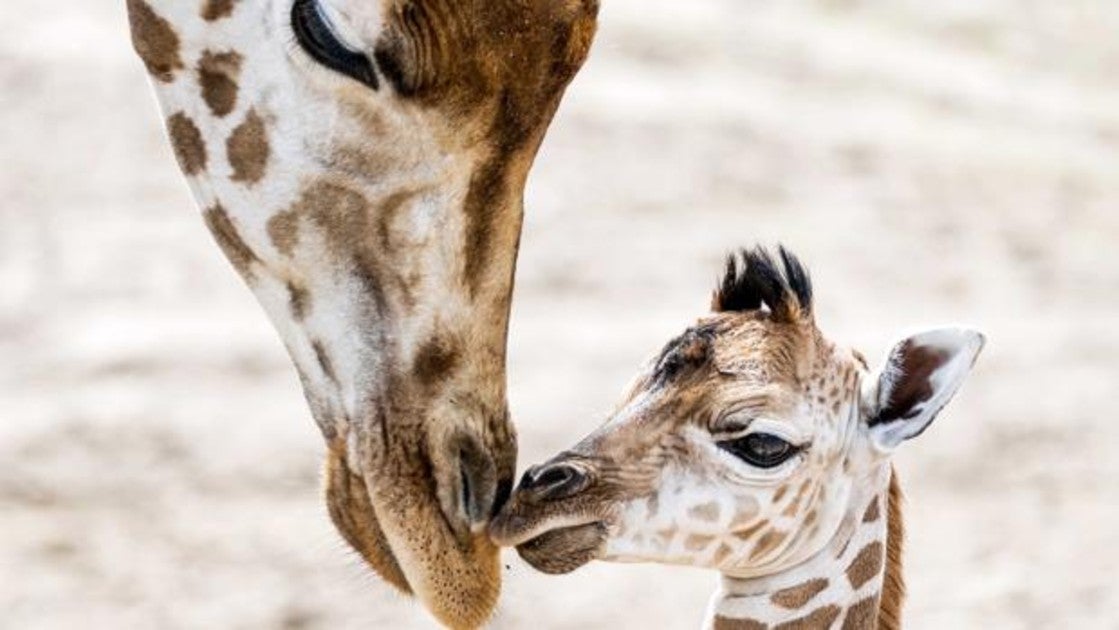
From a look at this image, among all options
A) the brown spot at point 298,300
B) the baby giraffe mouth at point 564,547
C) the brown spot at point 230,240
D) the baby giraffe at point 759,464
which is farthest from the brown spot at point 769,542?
the brown spot at point 230,240

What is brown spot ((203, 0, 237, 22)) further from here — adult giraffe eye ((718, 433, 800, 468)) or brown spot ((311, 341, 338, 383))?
adult giraffe eye ((718, 433, 800, 468))

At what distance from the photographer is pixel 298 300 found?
4418mm

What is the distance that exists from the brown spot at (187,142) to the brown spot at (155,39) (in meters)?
0.09

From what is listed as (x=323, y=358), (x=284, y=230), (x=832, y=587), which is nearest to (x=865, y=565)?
(x=832, y=587)

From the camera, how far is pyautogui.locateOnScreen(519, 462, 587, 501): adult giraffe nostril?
4.31 m

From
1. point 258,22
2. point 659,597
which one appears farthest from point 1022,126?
point 258,22

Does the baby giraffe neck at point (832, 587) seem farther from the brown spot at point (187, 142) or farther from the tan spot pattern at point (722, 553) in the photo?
the brown spot at point (187, 142)

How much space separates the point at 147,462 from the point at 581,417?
179 cm

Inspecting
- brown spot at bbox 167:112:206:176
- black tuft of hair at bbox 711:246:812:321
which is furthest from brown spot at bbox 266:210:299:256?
black tuft of hair at bbox 711:246:812:321

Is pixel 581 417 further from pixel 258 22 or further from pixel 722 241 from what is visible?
pixel 258 22

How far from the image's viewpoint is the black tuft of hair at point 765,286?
4621 millimetres

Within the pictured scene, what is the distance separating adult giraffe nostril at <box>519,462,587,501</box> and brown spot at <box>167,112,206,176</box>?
0.89 meters

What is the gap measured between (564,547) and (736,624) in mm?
514

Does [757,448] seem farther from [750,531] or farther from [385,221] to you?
[385,221]
